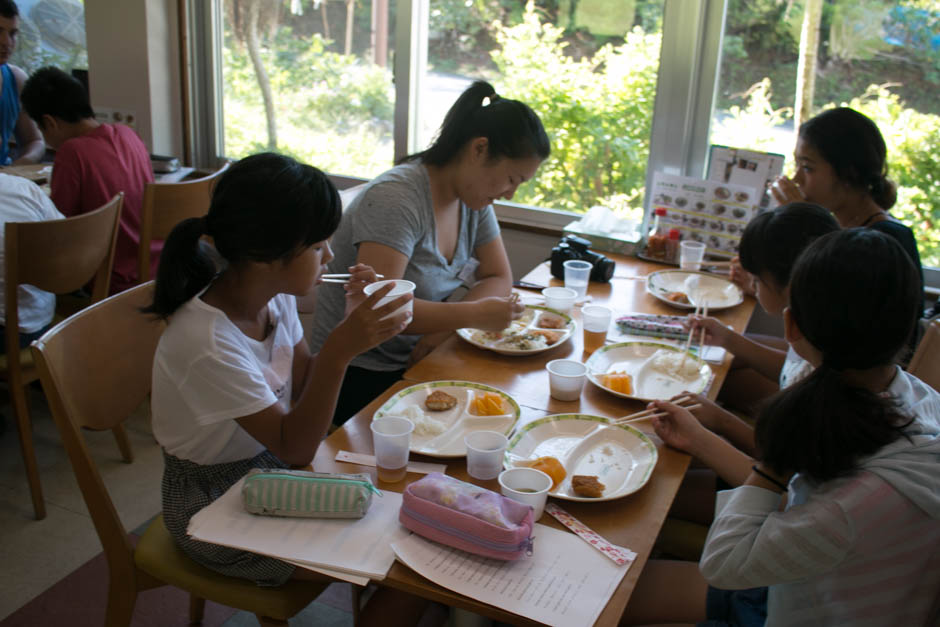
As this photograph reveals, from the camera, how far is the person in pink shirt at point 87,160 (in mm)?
2846

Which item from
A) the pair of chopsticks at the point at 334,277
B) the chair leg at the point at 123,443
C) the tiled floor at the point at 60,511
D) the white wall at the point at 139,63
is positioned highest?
the white wall at the point at 139,63

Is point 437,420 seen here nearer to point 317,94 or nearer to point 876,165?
point 876,165

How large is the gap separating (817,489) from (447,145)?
130cm

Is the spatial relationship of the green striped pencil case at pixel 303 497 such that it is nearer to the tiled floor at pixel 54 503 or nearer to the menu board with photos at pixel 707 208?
the tiled floor at pixel 54 503

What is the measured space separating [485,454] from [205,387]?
489 millimetres

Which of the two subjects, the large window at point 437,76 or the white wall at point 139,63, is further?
the white wall at point 139,63

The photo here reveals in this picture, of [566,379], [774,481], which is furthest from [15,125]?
[774,481]

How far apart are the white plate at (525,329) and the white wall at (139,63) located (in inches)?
106

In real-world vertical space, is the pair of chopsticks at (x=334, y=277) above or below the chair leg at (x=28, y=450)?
above

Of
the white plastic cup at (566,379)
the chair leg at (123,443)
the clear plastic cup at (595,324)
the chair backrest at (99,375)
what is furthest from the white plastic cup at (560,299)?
the chair leg at (123,443)

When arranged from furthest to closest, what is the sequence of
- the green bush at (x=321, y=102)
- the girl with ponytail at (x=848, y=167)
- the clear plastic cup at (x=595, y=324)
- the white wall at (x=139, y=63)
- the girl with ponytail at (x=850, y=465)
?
the white wall at (x=139, y=63) → the green bush at (x=321, y=102) → the girl with ponytail at (x=848, y=167) → the clear plastic cup at (x=595, y=324) → the girl with ponytail at (x=850, y=465)

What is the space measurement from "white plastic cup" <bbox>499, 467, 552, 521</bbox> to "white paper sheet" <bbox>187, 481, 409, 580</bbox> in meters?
0.17

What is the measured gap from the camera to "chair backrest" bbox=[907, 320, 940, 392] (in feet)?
5.02

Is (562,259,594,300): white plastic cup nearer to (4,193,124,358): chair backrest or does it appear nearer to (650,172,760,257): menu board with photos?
(650,172,760,257): menu board with photos
